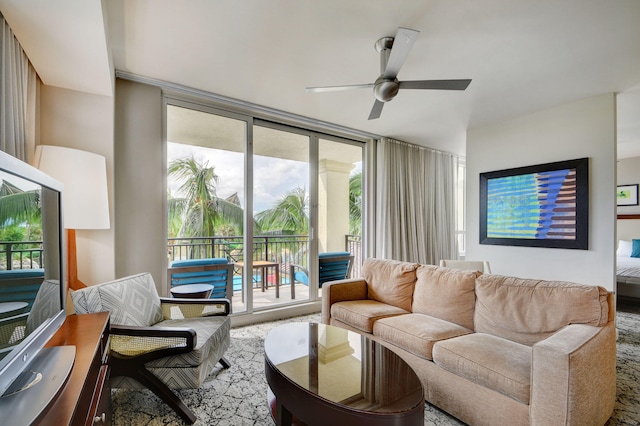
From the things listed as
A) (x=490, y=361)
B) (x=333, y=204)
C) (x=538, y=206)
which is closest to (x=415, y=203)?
(x=333, y=204)

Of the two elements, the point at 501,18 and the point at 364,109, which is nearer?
the point at 501,18

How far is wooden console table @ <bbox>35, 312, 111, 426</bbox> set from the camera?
84 centimetres

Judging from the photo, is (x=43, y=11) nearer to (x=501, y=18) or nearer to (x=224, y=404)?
(x=224, y=404)

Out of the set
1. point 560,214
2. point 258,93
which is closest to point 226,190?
point 258,93

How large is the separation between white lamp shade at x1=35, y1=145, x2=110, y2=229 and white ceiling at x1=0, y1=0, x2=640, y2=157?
626 millimetres

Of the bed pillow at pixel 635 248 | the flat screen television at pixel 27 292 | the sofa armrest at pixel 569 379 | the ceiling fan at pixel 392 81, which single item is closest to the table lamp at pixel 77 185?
the flat screen television at pixel 27 292

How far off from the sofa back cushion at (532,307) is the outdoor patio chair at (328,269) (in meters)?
2.20

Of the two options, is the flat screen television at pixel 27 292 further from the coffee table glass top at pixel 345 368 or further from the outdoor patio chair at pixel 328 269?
the outdoor patio chair at pixel 328 269

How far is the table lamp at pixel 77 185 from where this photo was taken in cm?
181

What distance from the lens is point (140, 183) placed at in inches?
109

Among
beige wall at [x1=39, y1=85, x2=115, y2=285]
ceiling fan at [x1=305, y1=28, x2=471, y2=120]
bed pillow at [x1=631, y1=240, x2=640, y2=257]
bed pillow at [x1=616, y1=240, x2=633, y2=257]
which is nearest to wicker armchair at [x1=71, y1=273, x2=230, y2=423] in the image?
beige wall at [x1=39, y1=85, x2=115, y2=285]

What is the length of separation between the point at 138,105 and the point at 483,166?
4185 millimetres

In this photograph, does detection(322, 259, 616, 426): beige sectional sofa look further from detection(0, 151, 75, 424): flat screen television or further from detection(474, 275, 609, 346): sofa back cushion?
detection(0, 151, 75, 424): flat screen television

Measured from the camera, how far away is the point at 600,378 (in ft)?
4.95
